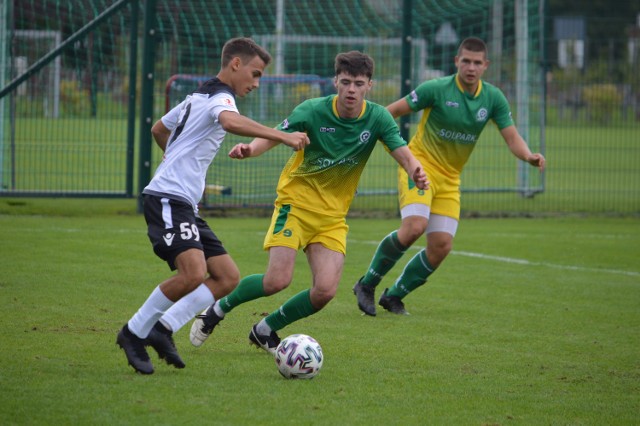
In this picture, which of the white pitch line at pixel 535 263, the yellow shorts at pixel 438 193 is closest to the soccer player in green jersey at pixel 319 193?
the yellow shorts at pixel 438 193

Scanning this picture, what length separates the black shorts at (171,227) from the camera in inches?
224

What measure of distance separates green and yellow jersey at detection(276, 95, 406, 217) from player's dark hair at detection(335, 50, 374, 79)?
28 cm

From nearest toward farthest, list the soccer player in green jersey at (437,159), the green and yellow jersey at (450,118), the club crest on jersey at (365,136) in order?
the club crest on jersey at (365,136)
the soccer player in green jersey at (437,159)
the green and yellow jersey at (450,118)

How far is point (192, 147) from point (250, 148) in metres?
0.35

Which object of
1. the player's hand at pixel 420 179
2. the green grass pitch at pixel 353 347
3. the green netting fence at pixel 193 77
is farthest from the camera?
the green netting fence at pixel 193 77

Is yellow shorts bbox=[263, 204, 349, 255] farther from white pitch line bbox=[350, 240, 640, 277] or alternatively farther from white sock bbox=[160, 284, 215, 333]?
white pitch line bbox=[350, 240, 640, 277]

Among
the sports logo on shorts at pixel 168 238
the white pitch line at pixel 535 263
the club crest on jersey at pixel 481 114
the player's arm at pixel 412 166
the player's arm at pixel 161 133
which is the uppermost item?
the club crest on jersey at pixel 481 114

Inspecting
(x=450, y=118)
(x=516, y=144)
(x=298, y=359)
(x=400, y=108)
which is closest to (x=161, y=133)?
(x=298, y=359)

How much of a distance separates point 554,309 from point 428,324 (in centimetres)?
136

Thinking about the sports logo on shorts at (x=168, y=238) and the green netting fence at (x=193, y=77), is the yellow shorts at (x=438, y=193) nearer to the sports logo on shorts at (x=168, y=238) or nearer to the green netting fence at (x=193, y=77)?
the sports logo on shorts at (x=168, y=238)

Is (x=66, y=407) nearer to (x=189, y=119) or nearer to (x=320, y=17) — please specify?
(x=189, y=119)

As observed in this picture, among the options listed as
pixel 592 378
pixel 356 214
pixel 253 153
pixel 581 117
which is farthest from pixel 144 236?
pixel 581 117

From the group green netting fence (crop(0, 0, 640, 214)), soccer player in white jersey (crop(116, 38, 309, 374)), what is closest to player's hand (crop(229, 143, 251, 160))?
soccer player in white jersey (crop(116, 38, 309, 374))

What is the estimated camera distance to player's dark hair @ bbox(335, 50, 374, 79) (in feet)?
20.9
